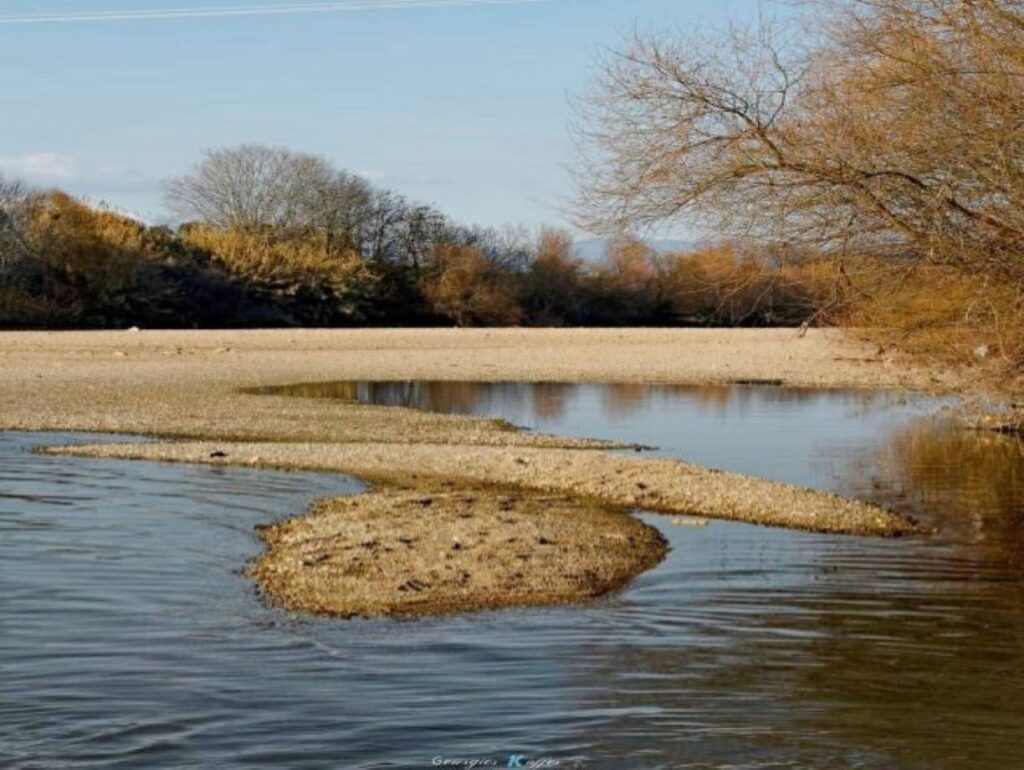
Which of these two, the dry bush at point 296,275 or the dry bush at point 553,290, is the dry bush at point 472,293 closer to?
the dry bush at point 553,290

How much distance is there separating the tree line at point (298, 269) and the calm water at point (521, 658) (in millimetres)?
58099

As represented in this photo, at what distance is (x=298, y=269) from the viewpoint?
95.2 metres

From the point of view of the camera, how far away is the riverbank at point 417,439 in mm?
14875

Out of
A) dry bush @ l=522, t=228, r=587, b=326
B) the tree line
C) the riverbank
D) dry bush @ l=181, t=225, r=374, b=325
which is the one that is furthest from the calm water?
dry bush @ l=522, t=228, r=587, b=326

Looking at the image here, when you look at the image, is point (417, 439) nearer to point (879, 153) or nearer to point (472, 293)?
point (879, 153)

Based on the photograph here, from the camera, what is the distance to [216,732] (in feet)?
31.3

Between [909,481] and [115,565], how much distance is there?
41.7 feet

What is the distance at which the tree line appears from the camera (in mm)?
84688

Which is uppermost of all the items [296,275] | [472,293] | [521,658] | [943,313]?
[296,275]

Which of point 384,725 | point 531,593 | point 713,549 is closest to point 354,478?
point 713,549

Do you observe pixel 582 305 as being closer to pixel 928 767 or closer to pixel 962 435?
pixel 962 435

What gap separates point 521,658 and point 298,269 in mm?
85164

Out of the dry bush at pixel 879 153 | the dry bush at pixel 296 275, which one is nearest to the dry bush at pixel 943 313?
the dry bush at pixel 879 153

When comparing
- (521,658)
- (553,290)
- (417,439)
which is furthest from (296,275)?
(521,658)
